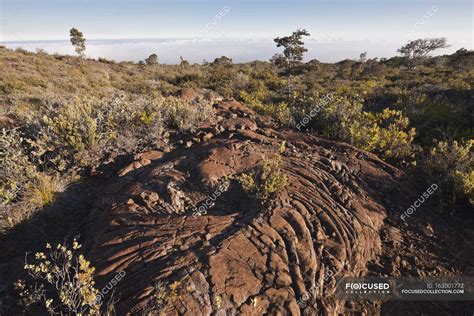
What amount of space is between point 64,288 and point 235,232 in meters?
1.95

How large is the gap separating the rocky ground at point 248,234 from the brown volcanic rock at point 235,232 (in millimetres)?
14

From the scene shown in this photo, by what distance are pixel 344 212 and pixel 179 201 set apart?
8.37 feet

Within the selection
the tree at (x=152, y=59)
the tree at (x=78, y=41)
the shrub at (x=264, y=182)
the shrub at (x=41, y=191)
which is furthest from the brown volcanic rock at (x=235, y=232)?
the tree at (x=152, y=59)

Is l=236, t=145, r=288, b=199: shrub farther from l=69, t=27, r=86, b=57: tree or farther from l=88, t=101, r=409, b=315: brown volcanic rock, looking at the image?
l=69, t=27, r=86, b=57: tree

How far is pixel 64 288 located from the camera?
9.71 ft

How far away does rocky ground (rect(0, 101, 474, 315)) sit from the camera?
10.3ft

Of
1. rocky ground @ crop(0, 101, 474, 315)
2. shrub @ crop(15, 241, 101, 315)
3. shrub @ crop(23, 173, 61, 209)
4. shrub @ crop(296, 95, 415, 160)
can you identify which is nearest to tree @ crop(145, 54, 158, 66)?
shrub @ crop(296, 95, 415, 160)

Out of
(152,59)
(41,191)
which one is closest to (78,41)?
(152,59)

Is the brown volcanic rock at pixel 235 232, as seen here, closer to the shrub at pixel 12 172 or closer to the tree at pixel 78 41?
the shrub at pixel 12 172

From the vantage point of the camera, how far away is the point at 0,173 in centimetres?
498

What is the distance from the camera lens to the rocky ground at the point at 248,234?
3.15 m

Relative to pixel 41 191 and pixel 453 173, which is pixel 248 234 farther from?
pixel 453 173

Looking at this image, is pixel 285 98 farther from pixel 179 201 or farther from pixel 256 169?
pixel 179 201

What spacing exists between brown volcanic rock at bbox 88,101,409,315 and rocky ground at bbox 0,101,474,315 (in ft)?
0.05
